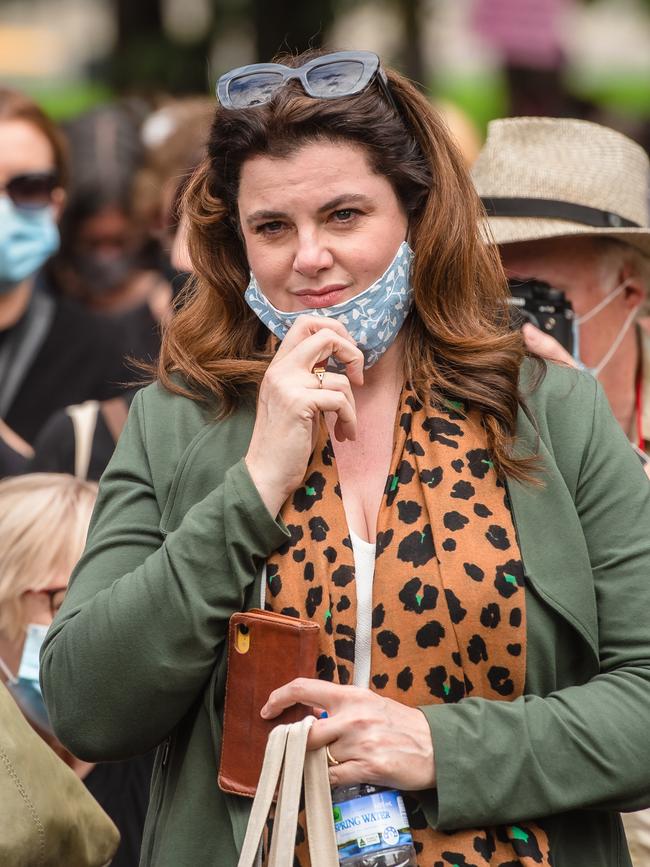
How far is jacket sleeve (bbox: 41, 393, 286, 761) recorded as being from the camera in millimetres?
2289

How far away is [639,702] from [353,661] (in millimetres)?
469

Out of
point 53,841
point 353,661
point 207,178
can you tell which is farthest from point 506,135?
point 53,841

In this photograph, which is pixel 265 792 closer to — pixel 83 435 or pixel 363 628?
pixel 363 628

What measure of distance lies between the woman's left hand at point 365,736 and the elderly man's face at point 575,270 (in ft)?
5.36

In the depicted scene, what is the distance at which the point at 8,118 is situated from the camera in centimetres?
544

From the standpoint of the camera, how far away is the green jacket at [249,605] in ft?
7.48

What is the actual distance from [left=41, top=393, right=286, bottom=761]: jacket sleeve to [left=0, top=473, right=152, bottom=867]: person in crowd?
111 cm

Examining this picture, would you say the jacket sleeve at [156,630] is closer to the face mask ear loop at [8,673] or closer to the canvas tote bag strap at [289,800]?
the canvas tote bag strap at [289,800]

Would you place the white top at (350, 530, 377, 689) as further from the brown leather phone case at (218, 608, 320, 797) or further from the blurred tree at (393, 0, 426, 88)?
the blurred tree at (393, 0, 426, 88)

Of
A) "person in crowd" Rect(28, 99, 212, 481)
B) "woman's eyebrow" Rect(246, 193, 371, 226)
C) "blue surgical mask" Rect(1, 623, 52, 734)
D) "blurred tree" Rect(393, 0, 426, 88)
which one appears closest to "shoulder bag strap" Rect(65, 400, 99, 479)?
"person in crowd" Rect(28, 99, 212, 481)

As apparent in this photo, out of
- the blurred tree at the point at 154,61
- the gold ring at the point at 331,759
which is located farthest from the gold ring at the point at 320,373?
the blurred tree at the point at 154,61

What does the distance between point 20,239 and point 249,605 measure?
3.43m

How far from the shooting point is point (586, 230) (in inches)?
140

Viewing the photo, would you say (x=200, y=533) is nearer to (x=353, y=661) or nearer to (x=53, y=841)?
(x=353, y=661)
